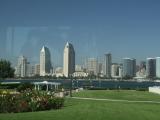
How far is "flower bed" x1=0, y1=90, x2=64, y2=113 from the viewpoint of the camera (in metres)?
18.1

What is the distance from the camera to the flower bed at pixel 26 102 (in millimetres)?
18094

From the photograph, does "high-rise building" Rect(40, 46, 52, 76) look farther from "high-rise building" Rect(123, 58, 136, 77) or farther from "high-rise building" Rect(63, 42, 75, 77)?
"high-rise building" Rect(123, 58, 136, 77)

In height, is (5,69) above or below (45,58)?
below

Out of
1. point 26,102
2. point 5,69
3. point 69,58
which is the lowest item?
point 26,102

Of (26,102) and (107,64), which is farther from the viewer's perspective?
(107,64)

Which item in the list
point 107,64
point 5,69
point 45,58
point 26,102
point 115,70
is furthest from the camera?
point 115,70

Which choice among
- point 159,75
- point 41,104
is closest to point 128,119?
point 41,104

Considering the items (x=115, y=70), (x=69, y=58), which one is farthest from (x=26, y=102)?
(x=115, y=70)

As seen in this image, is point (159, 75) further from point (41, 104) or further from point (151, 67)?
point (41, 104)

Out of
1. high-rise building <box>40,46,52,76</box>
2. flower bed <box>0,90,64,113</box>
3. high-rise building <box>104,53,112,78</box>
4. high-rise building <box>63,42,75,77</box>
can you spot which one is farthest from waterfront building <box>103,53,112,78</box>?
flower bed <box>0,90,64,113</box>

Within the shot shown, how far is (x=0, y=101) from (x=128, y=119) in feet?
20.1

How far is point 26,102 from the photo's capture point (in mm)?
18375

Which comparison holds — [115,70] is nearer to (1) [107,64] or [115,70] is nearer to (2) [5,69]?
(1) [107,64]

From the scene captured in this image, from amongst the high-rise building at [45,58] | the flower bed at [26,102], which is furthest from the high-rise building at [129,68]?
the flower bed at [26,102]
